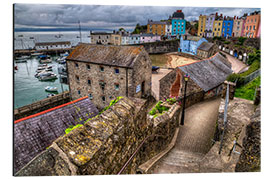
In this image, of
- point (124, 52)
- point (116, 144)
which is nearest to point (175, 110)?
point (116, 144)

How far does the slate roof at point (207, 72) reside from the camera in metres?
11.5

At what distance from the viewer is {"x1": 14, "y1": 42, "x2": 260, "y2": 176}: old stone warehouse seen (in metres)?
2.54

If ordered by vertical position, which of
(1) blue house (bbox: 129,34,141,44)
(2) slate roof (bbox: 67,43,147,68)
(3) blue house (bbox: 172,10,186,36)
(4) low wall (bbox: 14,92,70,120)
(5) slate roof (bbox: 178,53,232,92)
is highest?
(1) blue house (bbox: 129,34,141,44)

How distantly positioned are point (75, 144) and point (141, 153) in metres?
1.82

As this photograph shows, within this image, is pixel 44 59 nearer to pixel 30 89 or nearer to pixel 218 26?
pixel 30 89

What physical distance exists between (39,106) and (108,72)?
6351 millimetres

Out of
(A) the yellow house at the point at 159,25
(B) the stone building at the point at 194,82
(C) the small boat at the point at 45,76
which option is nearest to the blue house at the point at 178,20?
(A) the yellow house at the point at 159,25

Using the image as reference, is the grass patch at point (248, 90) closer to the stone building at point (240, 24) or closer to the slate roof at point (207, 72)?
the slate roof at point (207, 72)

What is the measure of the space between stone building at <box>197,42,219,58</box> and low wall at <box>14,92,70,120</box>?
2369cm

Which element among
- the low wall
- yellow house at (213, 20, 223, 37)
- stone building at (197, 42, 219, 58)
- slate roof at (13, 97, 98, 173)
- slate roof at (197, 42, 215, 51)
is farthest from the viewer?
slate roof at (197, 42, 215, 51)

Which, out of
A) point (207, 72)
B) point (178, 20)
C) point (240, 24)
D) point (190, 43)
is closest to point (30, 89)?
point (207, 72)

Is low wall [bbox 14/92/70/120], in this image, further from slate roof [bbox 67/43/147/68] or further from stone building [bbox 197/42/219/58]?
stone building [bbox 197/42/219/58]

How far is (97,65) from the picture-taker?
13.7 meters

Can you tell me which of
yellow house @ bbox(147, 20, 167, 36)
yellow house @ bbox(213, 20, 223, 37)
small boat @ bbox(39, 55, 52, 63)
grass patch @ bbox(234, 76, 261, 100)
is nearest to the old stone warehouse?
grass patch @ bbox(234, 76, 261, 100)
